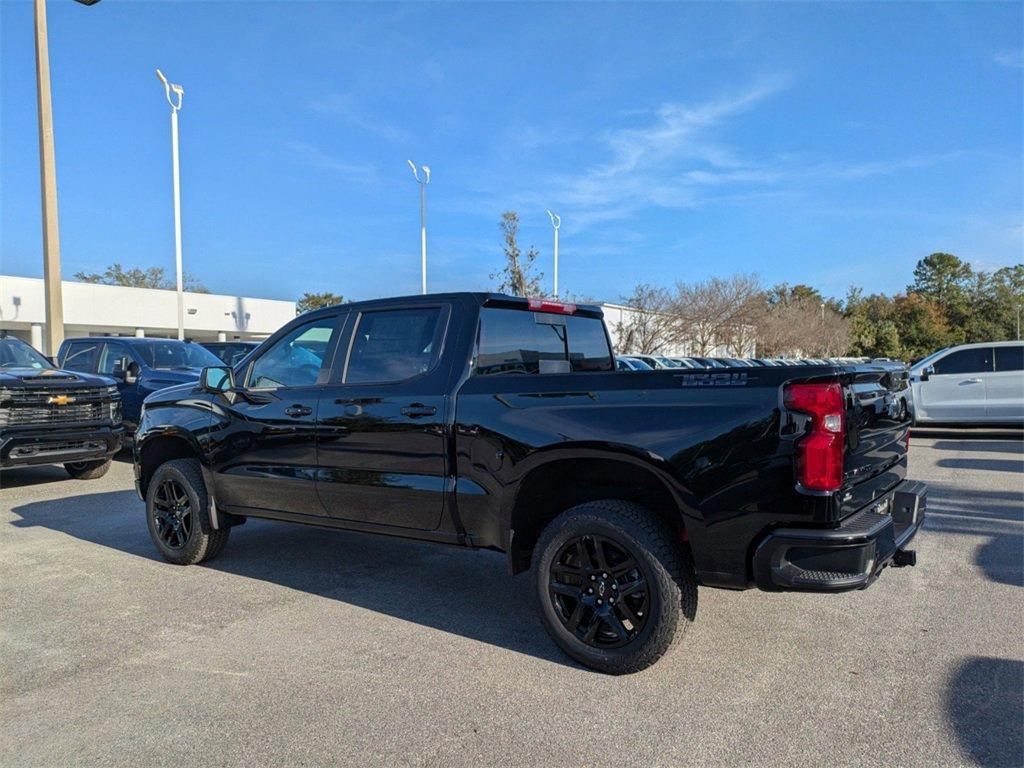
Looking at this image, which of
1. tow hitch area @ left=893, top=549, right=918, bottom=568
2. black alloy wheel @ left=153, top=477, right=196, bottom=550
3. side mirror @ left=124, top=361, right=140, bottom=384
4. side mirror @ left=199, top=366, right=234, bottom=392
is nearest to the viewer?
tow hitch area @ left=893, top=549, right=918, bottom=568

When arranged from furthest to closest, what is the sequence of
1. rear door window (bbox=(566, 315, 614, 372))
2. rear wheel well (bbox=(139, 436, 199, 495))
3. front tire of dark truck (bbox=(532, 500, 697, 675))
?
1. rear wheel well (bbox=(139, 436, 199, 495))
2. rear door window (bbox=(566, 315, 614, 372))
3. front tire of dark truck (bbox=(532, 500, 697, 675))

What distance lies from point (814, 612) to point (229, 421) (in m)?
4.17

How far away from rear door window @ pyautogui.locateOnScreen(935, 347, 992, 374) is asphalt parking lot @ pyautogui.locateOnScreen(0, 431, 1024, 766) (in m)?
9.62

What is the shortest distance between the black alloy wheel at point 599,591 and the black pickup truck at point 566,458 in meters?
0.01

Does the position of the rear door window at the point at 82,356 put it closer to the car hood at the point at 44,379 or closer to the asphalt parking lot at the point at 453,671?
the car hood at the point at 44,379

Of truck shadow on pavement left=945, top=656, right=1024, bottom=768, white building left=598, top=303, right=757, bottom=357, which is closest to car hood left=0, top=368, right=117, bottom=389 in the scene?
truck shadow on pavement left=945, top=656, right=1024, bottom=768

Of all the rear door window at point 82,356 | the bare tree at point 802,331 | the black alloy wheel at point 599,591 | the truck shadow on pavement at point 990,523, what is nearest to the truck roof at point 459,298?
the black alloy wheel at point 599,591

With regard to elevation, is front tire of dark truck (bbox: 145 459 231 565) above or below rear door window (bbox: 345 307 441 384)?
below

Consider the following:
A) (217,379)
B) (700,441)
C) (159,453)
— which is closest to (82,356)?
(159,453)

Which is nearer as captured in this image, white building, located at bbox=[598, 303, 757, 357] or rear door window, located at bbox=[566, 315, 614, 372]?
rear door window, located at bbox=[566, 315, 614, 372]

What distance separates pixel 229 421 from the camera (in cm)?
533

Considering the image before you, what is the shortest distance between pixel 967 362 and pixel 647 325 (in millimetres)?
24678

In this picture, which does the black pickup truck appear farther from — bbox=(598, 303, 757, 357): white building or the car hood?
bbox=(598, 303, 757, 357): white building

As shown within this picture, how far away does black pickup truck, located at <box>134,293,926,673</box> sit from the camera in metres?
3.26
